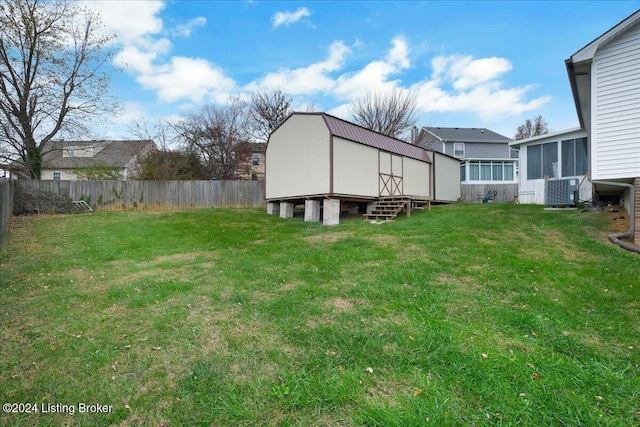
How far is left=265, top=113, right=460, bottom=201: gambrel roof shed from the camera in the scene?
12.1 meters

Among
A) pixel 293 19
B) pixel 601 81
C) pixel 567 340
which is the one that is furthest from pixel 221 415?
pixel 293 19

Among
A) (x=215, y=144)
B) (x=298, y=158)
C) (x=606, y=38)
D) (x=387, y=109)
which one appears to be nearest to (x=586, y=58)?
(x=606, y=38)

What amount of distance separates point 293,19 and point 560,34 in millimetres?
8887

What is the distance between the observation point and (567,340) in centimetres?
347

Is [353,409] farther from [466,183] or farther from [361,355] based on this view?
[466,183]

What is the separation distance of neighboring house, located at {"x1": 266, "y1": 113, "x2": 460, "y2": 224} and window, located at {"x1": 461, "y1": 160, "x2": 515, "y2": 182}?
31.2 feet

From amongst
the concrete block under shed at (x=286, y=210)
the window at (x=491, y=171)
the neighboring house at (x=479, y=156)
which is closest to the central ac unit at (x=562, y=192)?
the concrete block under shed at (x=286, y=210)

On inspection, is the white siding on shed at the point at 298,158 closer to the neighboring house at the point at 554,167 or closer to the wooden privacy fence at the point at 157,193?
the wooden privacy fence at the point at 157,193

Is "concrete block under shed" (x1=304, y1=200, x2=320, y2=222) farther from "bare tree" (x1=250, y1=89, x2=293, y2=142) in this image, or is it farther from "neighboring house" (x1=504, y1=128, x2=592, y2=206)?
"bare tree" (x1=250, y1=89, x2=293, y2=142)

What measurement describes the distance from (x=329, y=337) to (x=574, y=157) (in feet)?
45.9

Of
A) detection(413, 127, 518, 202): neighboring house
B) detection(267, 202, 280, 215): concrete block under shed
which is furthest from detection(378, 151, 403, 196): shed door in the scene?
detection(413, 127, 518, 202): neighboring house

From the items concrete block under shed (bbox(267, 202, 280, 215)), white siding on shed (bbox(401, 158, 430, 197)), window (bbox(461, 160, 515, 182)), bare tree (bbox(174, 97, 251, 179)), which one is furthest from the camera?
bare tree (bbox(174, 97, 251, 179))

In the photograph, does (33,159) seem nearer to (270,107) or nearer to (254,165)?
(254,165)

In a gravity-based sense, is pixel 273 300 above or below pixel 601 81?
below
